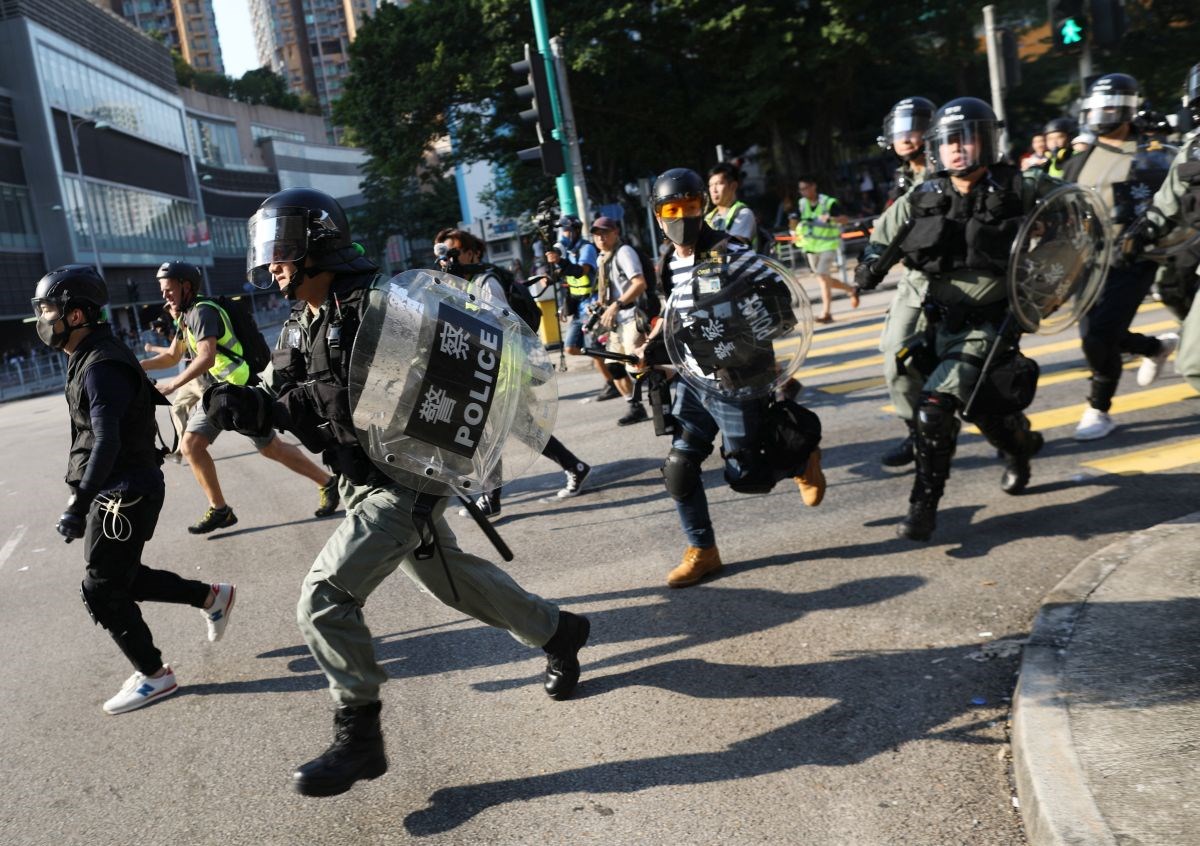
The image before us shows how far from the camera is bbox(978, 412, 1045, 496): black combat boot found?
5316mm

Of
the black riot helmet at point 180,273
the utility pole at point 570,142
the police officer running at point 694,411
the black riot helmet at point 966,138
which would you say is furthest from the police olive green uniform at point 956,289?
the utility pole at point 570,142

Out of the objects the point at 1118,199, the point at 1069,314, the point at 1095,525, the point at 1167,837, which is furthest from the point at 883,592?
the point at 1118,199

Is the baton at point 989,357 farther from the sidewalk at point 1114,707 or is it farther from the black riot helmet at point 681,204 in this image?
the black riot helmet at point 681,204

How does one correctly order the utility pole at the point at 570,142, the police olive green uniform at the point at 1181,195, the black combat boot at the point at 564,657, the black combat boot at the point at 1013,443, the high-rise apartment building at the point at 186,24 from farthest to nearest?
the high-rise apartment building at the point at 186,24, the utility pole at the point at 570,142, the black combat boot at the point at 1013,443, the police olive green uniform at the point at 1181,195, the black combat boot at the point at 564,657

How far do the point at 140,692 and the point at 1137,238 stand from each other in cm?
504

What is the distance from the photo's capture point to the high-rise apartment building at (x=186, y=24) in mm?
132000

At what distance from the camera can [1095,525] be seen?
5117 mm

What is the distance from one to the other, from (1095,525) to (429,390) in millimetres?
3476

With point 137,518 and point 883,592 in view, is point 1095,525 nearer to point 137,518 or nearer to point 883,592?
point 883,592

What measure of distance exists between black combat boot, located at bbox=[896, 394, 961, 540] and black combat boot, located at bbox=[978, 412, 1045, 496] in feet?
1.10

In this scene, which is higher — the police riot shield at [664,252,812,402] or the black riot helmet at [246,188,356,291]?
the black riot helmet at [246,188,356,291]

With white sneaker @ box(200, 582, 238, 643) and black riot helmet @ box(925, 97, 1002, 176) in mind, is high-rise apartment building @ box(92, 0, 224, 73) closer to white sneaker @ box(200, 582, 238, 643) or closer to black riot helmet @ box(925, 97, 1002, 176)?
white sneaker @ box(200, 582, 238, 643)

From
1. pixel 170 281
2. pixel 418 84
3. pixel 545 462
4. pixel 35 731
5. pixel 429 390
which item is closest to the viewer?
pixel 429 390

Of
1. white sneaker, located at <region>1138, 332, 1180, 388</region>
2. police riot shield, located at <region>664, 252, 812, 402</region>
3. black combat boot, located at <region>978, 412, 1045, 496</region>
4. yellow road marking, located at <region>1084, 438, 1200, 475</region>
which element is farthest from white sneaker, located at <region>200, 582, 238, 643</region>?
white sneaker, located at <region>1138, 332, 1180, 388</region>
